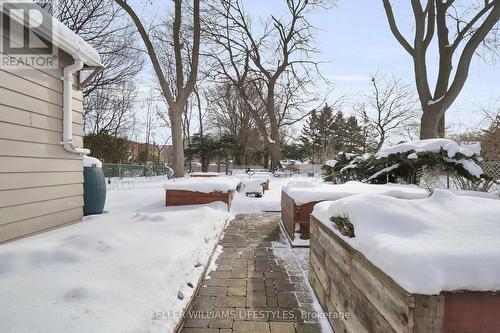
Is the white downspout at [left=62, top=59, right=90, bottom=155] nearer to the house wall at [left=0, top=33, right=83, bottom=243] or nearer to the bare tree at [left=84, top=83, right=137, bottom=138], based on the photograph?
the house wall at [left=0, top=33, right=83, bottom=243]

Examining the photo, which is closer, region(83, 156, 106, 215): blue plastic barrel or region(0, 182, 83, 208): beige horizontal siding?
region(0, 182, 83, 208): beige horizontal siding

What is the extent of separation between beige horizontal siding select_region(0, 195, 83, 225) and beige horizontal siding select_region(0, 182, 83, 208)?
0.04 m

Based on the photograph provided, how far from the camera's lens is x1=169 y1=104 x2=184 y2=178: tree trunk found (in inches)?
500

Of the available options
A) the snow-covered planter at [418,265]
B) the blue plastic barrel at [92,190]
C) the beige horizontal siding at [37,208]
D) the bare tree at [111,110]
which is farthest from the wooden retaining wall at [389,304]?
the bare tree at [111,110]

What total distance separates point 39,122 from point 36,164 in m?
0.48

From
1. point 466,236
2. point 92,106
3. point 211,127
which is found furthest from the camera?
point 211,127

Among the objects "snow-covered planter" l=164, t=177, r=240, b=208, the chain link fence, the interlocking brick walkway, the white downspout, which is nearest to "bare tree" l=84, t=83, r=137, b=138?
the chain link fence

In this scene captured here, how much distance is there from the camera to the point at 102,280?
6.61 feet

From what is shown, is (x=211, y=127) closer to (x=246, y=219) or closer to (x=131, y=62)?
(x=131, y=62)

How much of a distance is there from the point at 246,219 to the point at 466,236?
5.08m

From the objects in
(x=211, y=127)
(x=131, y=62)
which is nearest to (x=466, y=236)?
(x=131, y=62)

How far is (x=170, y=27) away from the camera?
610 inches

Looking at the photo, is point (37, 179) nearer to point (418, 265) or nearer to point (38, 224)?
point (38, 224)

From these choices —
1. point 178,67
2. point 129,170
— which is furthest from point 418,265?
point 129,170
